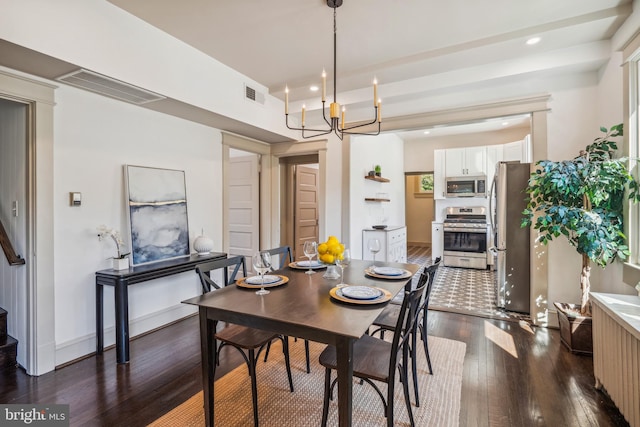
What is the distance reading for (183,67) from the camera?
112 inches

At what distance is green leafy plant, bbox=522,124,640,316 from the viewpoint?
2.37 metres

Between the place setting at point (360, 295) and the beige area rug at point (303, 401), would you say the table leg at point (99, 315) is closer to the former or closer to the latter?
the beige area rug at point (303, 401)

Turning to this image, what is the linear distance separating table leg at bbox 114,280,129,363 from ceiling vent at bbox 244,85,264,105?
236 centimetres

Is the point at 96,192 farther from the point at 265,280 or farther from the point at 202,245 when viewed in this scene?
the point at 265,280

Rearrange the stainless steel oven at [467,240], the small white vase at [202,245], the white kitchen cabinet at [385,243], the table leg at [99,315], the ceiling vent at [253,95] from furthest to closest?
the stainless steel oven at [467,240]
the white kitchen cabinet at [385,243]
the ceiling vent at [253,95]
the small white vase at [202,245]
the table leg at [99,315]

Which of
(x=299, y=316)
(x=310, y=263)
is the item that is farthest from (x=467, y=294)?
(x=299, y=316)

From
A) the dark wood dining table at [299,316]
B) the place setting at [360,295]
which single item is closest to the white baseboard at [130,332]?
the dark wood dining table at [299,316]

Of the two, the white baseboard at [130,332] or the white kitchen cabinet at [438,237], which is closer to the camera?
the white baseboard at [130,332]

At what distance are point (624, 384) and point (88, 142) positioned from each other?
161 inches

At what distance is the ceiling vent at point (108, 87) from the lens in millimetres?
2282

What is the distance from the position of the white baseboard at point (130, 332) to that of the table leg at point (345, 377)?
→ 97.1 inches

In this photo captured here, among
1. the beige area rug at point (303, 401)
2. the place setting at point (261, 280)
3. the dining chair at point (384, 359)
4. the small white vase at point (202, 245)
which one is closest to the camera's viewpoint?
the dining chair at point (384, 359)

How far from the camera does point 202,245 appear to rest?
3.44m

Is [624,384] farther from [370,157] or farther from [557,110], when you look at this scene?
[370,157]
